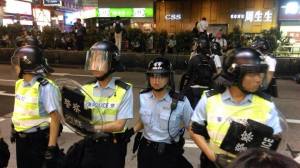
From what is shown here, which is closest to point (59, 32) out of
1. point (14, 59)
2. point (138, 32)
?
point (138, 32)

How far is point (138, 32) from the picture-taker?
1459cm

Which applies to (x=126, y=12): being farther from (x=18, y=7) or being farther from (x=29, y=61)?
(x=29, y=61)

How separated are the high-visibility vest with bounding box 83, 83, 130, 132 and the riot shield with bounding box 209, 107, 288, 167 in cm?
92

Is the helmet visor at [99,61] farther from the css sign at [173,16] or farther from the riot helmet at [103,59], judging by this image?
the css sign at [173,16]

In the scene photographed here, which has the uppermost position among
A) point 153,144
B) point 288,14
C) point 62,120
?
point 288,14

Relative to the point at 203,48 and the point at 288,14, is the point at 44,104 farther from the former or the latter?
the point at 288,14

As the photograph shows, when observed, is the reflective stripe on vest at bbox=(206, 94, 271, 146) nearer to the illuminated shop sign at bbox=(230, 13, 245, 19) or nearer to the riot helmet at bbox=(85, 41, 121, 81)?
the riot helmet at bbox=(85, 41, 121, 81)

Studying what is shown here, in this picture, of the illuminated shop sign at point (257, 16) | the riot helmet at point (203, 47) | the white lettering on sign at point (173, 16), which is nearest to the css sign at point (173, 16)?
the white lettering on sign at point (173, 16)

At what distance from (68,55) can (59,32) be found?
1760 mm

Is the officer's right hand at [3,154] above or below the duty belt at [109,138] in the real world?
below

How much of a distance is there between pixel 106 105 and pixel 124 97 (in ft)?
0.52

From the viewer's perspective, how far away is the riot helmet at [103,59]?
297 centimetres

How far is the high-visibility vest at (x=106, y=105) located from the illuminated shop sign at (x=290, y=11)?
16029mm

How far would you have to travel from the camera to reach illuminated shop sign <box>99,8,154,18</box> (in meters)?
20.3
